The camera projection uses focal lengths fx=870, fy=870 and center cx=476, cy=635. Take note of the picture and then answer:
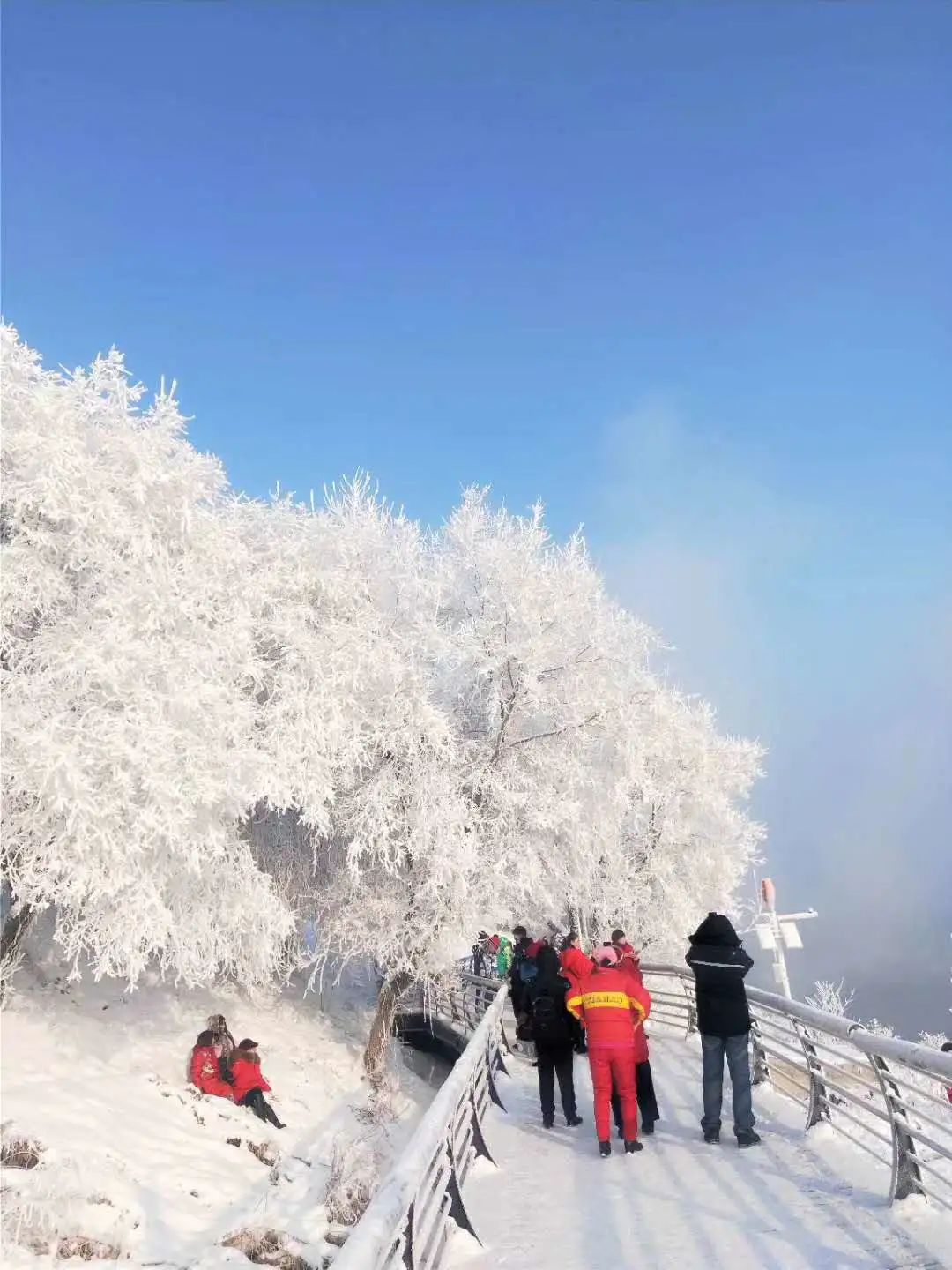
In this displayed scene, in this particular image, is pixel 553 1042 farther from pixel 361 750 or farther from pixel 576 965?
pixel 361 750

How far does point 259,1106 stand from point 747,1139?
7905mm

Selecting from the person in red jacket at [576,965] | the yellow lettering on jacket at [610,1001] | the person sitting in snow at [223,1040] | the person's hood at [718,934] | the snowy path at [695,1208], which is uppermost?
the person's hood at [718,934]

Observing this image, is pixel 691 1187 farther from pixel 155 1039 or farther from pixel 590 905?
pixel 590 905

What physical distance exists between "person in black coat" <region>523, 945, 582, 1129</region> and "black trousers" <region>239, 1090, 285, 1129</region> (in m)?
4.95

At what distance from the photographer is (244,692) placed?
1540 centimetres

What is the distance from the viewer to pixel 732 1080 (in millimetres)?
7723

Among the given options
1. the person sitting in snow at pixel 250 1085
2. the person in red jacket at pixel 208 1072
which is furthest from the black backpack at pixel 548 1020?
the person in red jacket at pixel 208 1072

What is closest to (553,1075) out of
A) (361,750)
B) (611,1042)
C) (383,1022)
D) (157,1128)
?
(611,1042)

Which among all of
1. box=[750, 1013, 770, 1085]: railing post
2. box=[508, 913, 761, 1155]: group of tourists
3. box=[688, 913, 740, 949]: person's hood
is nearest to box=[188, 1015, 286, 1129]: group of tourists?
box=[508, 913, 761, 1155]: group of tourists

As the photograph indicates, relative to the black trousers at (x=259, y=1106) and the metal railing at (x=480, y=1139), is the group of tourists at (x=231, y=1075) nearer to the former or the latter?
the black trousers at (x=259, y=1106)

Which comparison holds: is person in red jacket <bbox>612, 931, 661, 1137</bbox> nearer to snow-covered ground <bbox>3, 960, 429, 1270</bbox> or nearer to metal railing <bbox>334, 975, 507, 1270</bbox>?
metal railing <bbox>334, 975, 507, 1270</bbox>

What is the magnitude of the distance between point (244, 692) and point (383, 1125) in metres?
7.30

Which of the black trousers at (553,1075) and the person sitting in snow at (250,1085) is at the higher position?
the black trousers at (553,1075)

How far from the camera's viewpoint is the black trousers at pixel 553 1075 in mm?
9594
